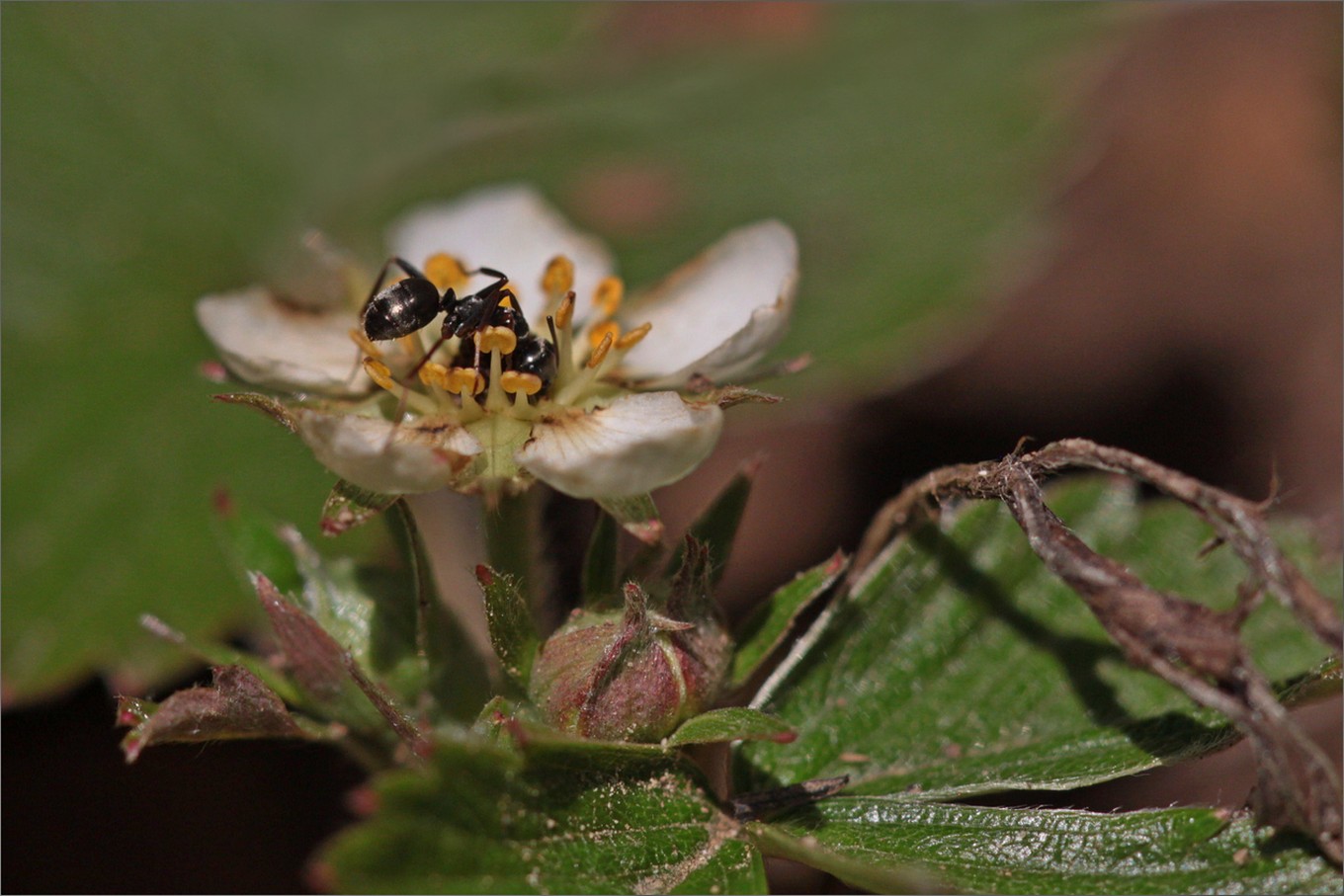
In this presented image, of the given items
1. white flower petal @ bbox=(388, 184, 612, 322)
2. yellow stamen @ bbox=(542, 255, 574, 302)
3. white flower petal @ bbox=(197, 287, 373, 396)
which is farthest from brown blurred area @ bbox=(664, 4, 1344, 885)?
white flower petal @ bbox=(197, 287, 373, 396)

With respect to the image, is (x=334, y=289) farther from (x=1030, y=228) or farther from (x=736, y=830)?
(x=1030, y=228)

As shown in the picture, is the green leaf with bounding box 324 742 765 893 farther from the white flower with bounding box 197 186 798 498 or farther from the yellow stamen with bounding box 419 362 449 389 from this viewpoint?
the yellow stamen with bounding box 419 362 449 389

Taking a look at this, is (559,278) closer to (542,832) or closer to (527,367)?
(527,367)

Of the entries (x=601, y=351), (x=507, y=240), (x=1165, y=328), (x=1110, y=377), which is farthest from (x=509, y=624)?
(x=1165, y=328)

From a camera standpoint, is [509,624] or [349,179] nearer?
[509,624]

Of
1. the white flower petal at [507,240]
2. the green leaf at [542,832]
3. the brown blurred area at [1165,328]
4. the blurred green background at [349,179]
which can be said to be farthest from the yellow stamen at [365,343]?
the brown blurred area at [1165,328]

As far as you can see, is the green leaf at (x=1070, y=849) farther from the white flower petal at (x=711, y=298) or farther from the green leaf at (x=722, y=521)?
the white flower petal at (x=711, y=298)
